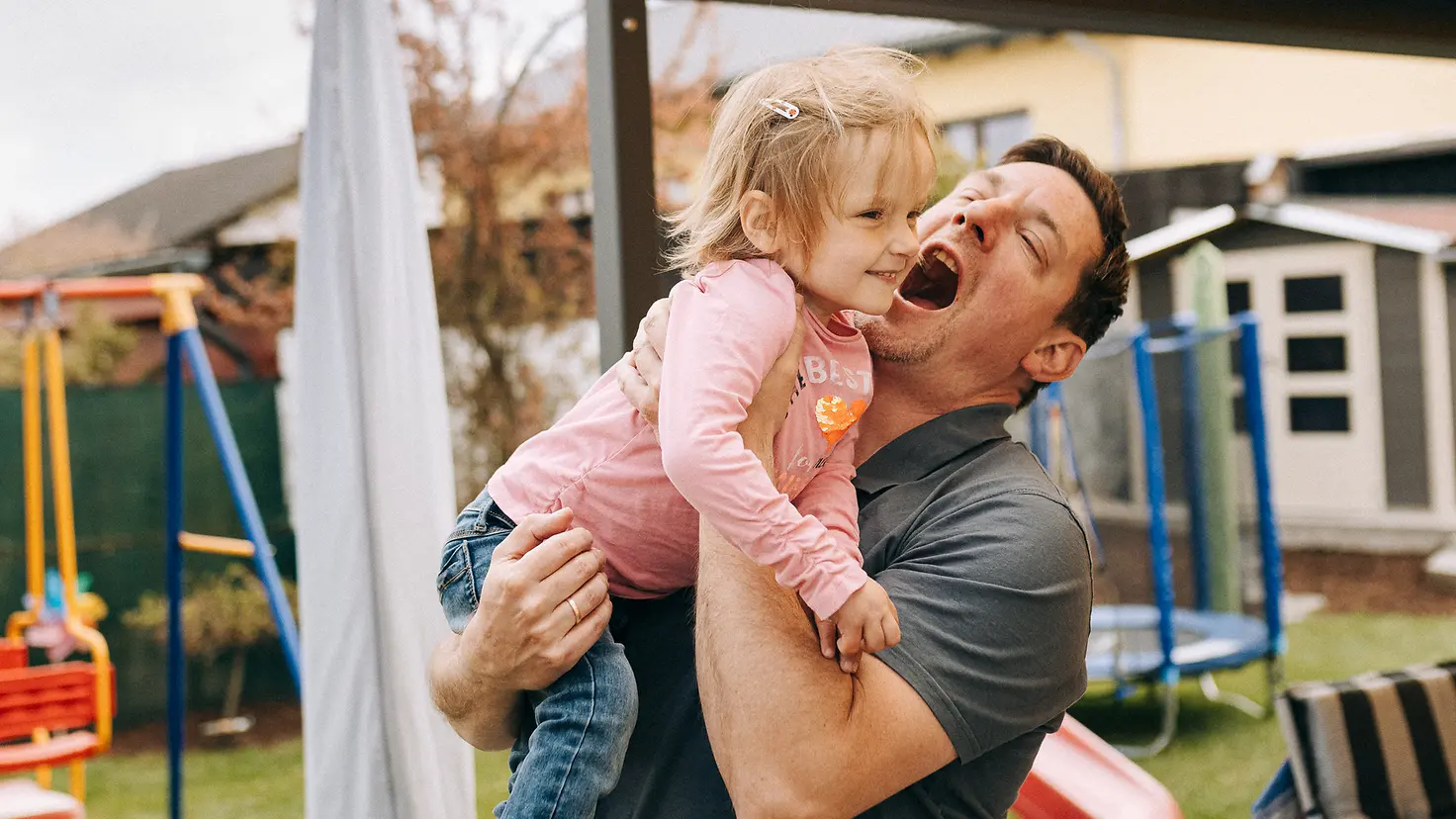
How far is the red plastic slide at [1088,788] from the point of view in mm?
2021

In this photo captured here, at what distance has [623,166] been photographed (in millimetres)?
1913

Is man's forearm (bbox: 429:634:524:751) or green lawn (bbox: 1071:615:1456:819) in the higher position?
man's forearm (bbox: 429:634:524:751)

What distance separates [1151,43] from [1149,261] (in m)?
2.57

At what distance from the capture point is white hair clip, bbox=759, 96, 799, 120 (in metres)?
1.23

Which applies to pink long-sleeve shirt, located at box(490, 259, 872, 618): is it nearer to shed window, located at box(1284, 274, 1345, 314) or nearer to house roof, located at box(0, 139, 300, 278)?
house roof, located at box(0, 139, 300, 278)

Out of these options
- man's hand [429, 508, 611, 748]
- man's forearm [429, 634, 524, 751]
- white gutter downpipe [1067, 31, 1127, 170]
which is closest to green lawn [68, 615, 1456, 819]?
man's forearm [429, 634, 524, 751]

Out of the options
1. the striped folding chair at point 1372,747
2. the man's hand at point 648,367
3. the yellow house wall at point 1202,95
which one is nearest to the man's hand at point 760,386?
the man's hand at point 648,367

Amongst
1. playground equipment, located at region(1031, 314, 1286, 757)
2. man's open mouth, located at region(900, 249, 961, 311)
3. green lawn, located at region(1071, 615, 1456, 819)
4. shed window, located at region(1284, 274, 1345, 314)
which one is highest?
shed window, located at region(1284, 274, 1345, 314)

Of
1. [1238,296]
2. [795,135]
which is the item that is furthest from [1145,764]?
[1238,296]

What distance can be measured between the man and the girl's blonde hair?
0.41 ft

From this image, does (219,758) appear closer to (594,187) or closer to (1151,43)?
(594,187)

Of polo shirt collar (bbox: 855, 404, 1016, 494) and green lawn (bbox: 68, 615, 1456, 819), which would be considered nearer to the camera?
polo shirt collar (bbox: 855, 404, 1016, 494)

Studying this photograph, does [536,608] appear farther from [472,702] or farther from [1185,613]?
[1185,613]

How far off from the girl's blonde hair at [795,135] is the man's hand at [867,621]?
1.22ft
